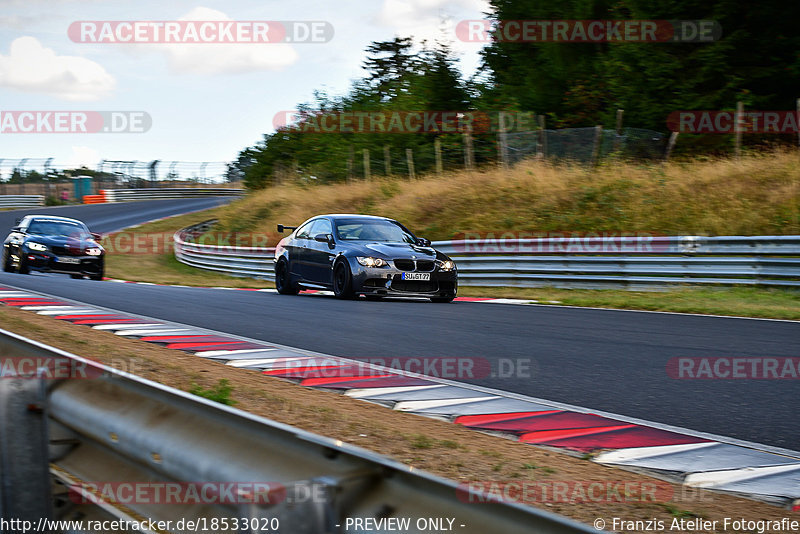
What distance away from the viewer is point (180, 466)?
268cm

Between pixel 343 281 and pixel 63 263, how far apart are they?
25.8 feet

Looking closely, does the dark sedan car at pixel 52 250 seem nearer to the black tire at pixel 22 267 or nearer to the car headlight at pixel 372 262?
the black tire at pixel 22 267

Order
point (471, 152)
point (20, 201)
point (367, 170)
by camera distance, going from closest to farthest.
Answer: point (471, 152)
point (367, 170)
point (20, 201)

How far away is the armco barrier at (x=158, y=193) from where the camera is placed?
60188mm

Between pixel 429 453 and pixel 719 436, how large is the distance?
5.59ft

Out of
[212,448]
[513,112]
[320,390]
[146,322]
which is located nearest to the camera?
[212,448]

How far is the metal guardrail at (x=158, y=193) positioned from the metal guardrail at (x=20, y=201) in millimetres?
5517

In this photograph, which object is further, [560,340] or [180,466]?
[560,340]

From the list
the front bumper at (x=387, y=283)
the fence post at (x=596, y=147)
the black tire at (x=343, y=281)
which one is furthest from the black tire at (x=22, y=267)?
the fence post at (x=596, y=147)

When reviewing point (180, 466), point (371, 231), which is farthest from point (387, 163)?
point (180, 466)

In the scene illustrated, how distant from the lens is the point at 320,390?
6.30 m

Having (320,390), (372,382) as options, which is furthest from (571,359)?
(320,390)

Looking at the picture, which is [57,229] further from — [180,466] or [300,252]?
[180,466]

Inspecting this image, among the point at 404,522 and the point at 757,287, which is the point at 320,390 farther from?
the point at 757,287
